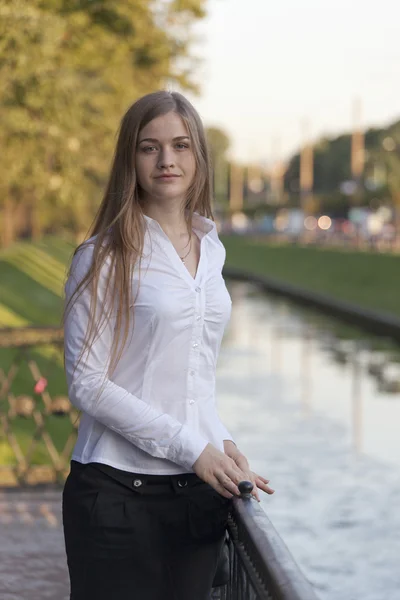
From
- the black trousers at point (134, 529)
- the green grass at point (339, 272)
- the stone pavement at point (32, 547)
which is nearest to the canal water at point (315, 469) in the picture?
the stone pavement at point (32, 547)

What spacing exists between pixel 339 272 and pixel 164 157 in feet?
134

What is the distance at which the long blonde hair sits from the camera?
10.1 feet

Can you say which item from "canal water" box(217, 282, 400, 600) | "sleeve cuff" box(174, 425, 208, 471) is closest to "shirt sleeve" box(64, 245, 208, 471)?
"sleeve cuff" box(174, 425, 208, 471)

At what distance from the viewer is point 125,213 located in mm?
3184

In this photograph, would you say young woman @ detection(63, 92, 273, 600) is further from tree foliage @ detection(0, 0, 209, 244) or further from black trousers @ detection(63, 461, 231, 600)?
tree foliage @ detection(0, 0, 209, 244)

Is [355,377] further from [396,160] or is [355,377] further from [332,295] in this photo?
[396,160]

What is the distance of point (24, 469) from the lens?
8281 millimetres

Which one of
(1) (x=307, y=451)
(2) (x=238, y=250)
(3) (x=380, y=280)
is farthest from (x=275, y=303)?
(2) (x=238, y=250)

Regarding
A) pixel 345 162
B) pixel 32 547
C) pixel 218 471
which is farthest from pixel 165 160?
pixel 345 162

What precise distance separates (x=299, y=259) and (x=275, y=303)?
19.4 metres

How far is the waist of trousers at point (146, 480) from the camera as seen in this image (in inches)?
121

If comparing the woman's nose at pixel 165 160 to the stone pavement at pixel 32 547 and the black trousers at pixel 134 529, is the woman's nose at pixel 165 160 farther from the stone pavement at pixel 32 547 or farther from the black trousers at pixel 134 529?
the stone pavement at pixel 32 547

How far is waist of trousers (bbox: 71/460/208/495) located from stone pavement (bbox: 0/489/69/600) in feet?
9.66

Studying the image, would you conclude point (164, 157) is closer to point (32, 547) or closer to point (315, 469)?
point (32, 547)
